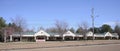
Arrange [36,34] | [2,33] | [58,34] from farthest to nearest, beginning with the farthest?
[58,34], [36,34], [2,33]

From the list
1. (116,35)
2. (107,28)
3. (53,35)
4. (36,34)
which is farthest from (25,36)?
(107,28)

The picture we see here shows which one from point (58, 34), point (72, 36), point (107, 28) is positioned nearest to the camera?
point (58, 34)

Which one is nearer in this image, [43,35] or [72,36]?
[43,35]

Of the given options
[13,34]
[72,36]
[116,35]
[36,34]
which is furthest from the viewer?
[116,35]

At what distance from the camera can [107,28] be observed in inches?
6260

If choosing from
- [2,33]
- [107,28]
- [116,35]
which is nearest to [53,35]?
[2,33]

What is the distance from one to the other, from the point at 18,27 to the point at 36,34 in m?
9.18

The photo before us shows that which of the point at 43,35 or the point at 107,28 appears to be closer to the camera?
the point at 43,35

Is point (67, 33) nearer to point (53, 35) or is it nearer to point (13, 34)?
point (53, 35)

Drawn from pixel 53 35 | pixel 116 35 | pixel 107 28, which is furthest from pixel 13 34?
pixel 107 28

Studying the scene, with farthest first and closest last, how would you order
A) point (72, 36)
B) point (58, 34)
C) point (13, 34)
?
point (72, 36) < point (58, 34) < point (13, 34)

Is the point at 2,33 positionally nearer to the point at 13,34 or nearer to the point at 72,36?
the point at 13,34

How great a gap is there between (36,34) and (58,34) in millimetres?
11746

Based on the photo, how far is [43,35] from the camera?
336 feet
